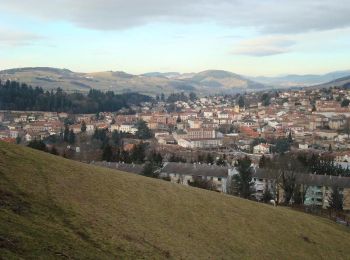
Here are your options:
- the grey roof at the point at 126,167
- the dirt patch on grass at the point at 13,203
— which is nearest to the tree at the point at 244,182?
the grey roof at the point at 126,167

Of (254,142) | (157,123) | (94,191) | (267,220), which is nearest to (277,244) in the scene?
(267,220)

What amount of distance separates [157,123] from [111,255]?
462ft

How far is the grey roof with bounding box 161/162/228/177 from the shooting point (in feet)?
198

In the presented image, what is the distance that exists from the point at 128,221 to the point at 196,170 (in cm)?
4286

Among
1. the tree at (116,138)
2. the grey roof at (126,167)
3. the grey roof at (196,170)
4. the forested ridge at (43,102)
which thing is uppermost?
the forested ridge at (43,102)

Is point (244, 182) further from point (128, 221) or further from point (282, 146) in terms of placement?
point (282, 146)

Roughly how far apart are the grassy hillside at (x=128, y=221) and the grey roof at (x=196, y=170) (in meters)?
31.4

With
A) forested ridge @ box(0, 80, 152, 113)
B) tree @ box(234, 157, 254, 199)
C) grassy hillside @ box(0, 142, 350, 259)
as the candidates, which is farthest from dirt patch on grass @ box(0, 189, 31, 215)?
forested ridge @ box(0, 80, 152, 113)

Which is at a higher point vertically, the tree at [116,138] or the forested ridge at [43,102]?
the forested ridge at [43,102]

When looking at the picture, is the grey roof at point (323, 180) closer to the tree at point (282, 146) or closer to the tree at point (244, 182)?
the tree at point (244, 182)

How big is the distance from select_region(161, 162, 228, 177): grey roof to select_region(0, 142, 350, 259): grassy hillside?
31409 mm

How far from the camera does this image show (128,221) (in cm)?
1855

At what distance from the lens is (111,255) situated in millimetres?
14352

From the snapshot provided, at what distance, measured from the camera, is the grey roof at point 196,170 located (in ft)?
198
